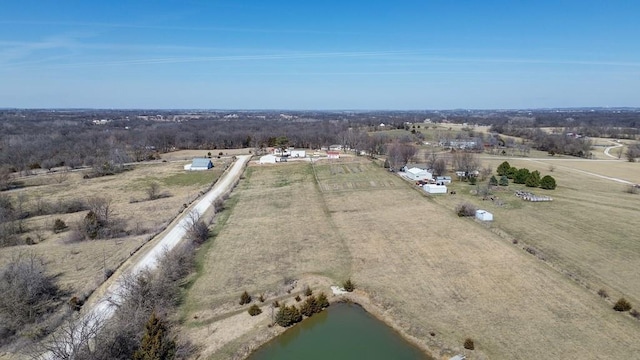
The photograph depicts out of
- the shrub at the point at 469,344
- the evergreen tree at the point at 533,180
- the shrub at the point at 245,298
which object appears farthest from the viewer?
the evergreen tree at the point at 533,180

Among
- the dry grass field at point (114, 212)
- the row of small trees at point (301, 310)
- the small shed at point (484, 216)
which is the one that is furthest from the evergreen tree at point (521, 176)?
the dry grass field at point (114, 212)

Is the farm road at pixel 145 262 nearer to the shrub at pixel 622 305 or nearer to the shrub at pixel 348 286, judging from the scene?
the shrub at pixel 348 286

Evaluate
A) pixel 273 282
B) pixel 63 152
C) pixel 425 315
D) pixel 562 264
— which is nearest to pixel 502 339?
pixel 425 315

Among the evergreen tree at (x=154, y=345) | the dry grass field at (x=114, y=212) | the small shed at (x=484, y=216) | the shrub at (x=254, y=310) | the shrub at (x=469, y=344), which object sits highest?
the evergreen tree at (x=154, y=345)

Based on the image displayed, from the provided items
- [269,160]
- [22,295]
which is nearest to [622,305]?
[22,295]

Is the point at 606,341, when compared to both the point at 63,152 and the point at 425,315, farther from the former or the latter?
the point at 63,152

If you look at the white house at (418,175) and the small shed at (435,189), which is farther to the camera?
the white house at (418,175)
